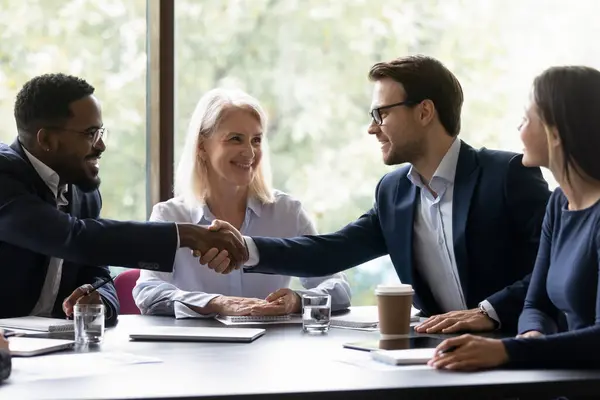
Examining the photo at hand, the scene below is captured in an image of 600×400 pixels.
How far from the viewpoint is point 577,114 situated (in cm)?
223

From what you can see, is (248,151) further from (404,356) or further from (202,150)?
(404,356)

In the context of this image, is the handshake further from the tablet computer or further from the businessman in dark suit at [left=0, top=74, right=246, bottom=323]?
the tablet computer

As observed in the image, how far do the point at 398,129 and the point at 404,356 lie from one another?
49.4 inches

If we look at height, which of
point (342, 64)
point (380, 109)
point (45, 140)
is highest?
point (342, 64)

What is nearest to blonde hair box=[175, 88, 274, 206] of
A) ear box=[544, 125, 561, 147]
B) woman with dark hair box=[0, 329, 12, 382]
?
ear box=[544, 125, 561, 147]

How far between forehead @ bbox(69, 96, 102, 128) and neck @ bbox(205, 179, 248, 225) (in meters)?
0.60

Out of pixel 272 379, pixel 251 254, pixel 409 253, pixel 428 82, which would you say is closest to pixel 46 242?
pixel 251 254

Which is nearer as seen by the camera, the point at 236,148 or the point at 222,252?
the point at 222,252

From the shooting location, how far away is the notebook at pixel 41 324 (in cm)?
244

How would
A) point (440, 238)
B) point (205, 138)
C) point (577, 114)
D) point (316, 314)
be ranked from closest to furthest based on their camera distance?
point (577, 114), point (316, 314), point (440, 238), point (205, 138)

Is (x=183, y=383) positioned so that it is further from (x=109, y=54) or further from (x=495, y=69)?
(x=495, y=69)

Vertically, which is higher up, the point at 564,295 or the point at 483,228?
the point at 483,228

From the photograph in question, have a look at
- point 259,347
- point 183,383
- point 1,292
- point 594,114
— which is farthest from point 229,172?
point 183,383

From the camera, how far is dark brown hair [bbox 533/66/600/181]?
2.23 m
